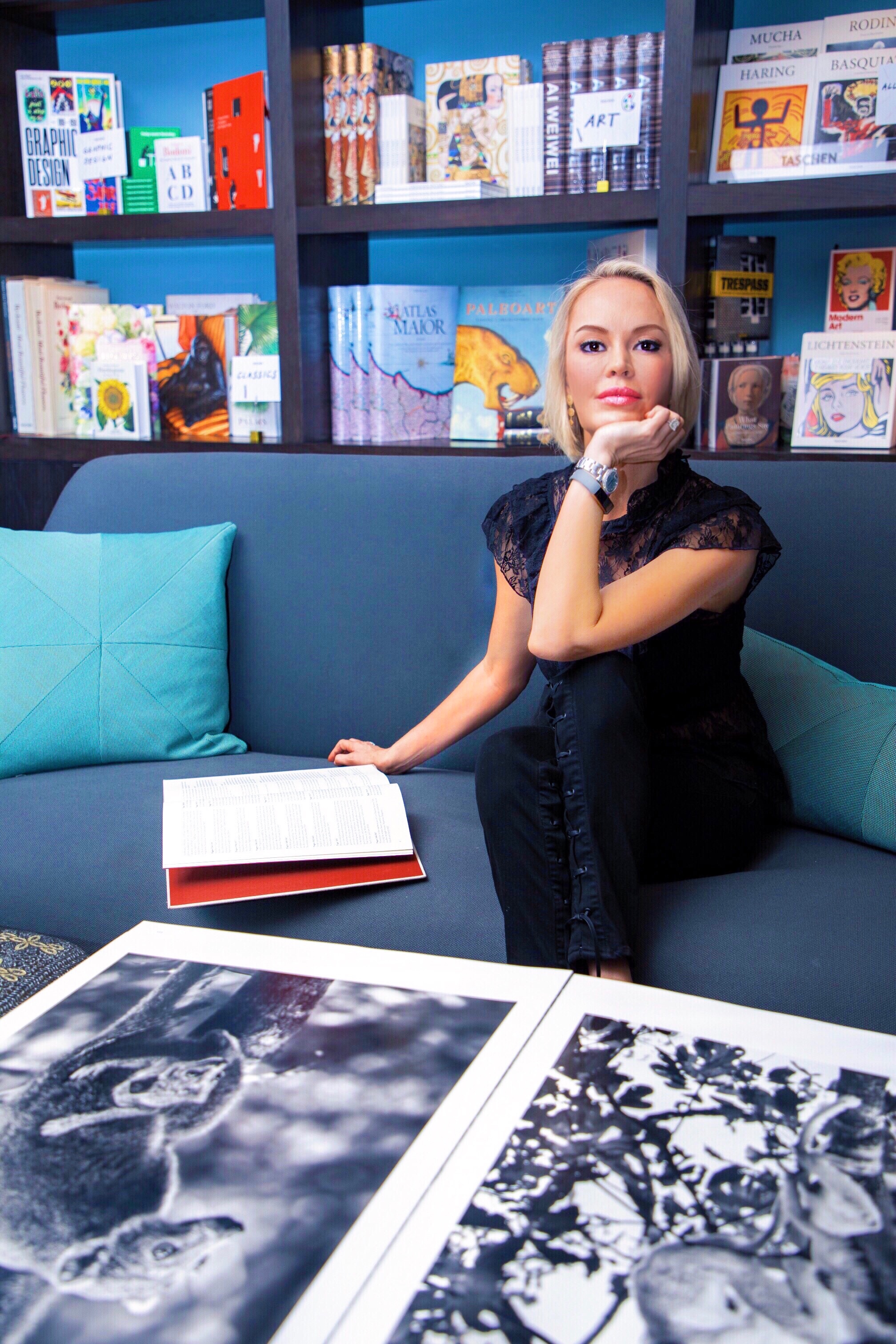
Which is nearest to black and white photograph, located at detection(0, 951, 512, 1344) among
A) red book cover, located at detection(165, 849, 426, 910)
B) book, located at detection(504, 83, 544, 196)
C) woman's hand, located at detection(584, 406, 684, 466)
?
red book cover, located at detection(165, 849, 426, 910)

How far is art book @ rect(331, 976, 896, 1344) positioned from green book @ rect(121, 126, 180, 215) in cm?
222

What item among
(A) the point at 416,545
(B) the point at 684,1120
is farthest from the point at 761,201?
(B) the point at 684,1120

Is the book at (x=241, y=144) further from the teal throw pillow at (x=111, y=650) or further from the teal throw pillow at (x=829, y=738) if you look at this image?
the teal throw pillow at (x=829, y=738)

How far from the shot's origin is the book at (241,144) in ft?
7.75

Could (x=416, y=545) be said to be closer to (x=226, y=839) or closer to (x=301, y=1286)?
(x=226, y=839)

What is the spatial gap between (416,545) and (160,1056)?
112 centimetres

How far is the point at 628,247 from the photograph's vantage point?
223 cm

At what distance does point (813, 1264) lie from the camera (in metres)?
0.61

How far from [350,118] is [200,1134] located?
6.88 ft

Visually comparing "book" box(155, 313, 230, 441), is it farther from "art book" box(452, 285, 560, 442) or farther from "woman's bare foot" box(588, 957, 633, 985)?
"woman's bare foot" box(588, 957, 633, 985)

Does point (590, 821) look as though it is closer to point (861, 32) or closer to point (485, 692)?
point (485, 692)

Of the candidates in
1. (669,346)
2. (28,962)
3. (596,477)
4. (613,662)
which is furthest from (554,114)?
(28,962)

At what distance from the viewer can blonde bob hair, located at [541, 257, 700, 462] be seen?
158 cm

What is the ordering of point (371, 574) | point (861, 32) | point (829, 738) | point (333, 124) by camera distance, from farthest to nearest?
point (333, 124)
point (861, 32)
point (371, 574)
point (829, 738)
